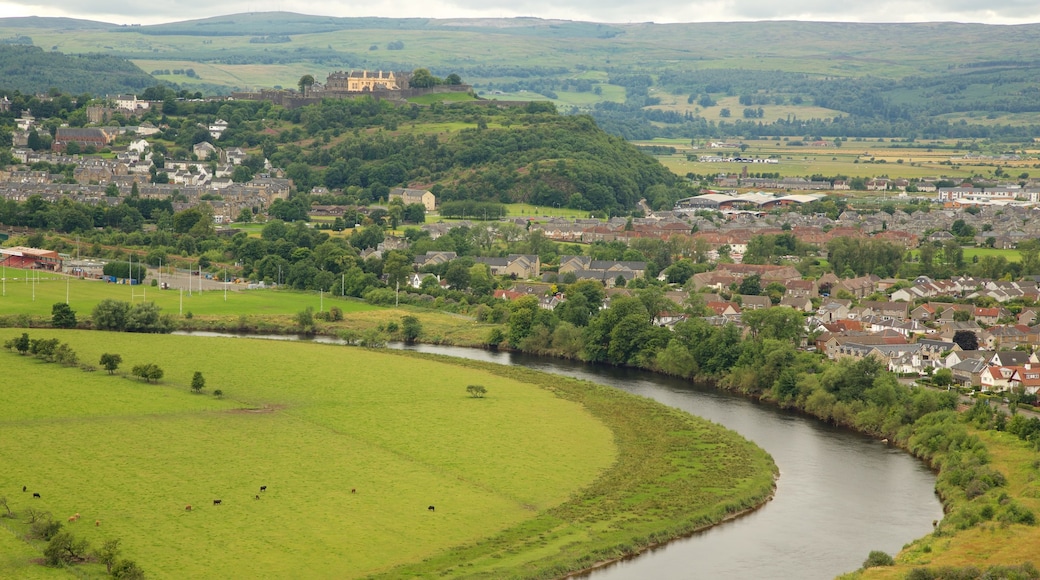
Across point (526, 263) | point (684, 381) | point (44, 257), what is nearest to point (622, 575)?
point (684, 381)

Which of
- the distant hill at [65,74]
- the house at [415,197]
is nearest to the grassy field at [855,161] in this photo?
the house at [415,197]

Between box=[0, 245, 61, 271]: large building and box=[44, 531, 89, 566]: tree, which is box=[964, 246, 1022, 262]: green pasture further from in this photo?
box=[44, 531, 89, 566]: tree

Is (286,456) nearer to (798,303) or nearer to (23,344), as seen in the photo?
(23,344)

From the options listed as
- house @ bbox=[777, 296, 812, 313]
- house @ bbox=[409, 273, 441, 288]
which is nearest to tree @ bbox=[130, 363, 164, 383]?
house @ bbox=[409, 273, 441, 288]

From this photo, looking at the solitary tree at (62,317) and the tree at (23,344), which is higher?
the tree at (23,344)

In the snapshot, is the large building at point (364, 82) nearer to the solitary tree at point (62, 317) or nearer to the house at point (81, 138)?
the house at point (81, 138)

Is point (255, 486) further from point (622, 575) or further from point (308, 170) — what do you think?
point (308, 170)
